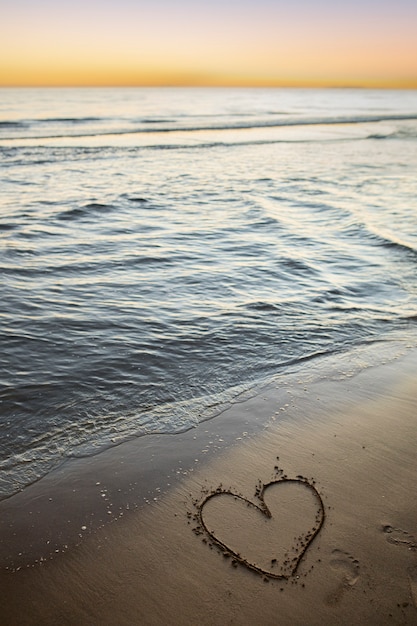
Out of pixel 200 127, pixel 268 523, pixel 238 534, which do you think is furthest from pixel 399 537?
pixel 200 127

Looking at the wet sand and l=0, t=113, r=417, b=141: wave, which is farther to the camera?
l=0, t=113, r=417, b=141: wave

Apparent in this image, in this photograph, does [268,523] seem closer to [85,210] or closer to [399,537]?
[399,537]

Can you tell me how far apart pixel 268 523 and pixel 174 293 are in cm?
476

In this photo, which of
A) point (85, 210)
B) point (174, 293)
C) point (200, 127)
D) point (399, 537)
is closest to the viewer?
point (399, 537)

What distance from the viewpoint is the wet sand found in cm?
274

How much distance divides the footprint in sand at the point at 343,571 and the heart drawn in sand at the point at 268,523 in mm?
188

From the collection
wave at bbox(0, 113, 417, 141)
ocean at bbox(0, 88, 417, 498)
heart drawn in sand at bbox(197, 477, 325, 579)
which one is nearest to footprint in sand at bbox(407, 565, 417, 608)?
heart drawn in sand at bbox(197, 477, 325, 579)

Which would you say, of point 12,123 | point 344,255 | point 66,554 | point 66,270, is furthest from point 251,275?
point 12,123

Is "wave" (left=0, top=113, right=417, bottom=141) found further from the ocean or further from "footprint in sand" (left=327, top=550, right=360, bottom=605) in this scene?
"footprint in sand" (left=327, top=550, right=360, bottom=605)

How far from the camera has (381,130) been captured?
1569 inches

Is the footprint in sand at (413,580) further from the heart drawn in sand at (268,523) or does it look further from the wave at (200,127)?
the wave at (200,127)

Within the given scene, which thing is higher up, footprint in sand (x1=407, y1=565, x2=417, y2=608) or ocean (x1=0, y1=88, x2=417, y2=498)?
ocean (x1=0, y1=88, x2=417, y2=498)

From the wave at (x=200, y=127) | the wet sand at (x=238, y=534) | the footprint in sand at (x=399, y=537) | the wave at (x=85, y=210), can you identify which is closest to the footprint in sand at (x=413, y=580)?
the wet sand at (x=238, y=534)

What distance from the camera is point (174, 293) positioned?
302 inches
